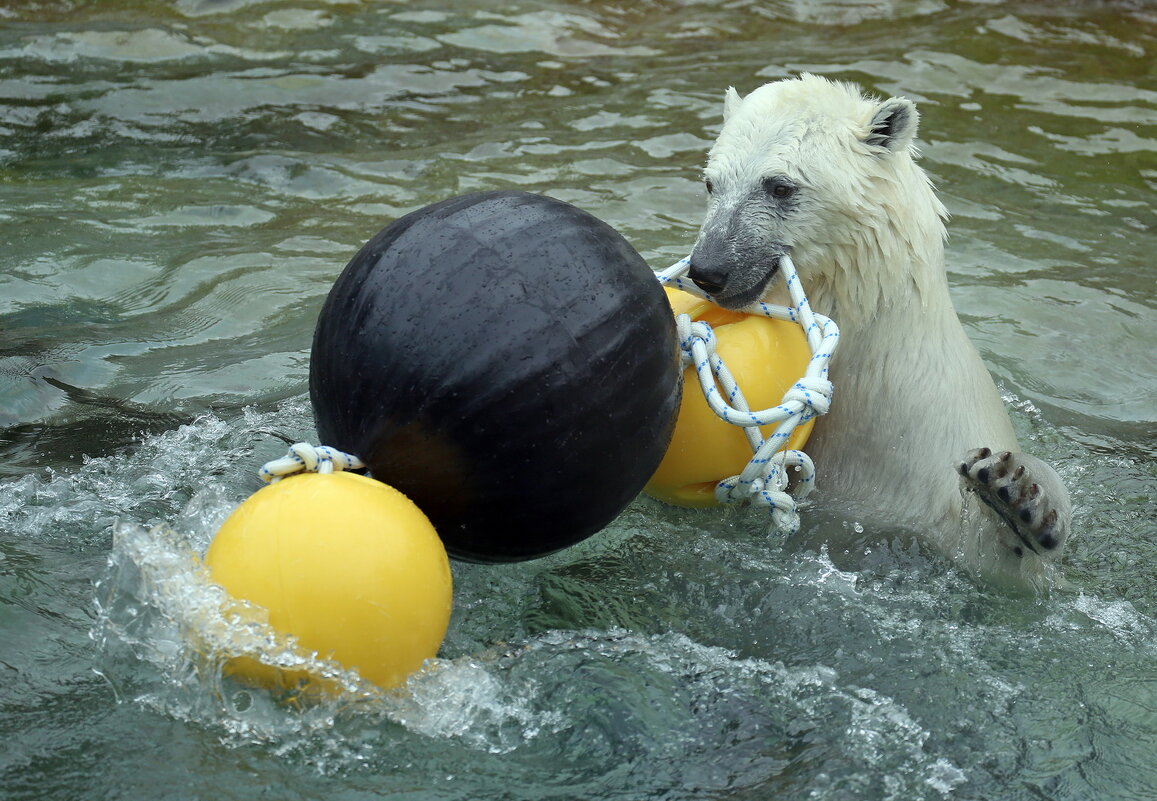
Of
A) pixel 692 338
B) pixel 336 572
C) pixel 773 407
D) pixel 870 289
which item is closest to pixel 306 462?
pixel 336 572

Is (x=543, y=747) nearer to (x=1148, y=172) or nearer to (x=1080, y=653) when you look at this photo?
(x=1080, y=653)

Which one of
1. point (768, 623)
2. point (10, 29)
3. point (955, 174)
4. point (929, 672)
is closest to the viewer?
point (929, 672)

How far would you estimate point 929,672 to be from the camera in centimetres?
367

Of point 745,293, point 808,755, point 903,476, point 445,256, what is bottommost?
point 808,755

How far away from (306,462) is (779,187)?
6.28 ft

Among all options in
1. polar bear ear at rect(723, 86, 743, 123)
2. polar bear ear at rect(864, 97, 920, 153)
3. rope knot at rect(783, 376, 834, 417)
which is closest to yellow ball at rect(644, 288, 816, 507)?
rope knot at rect(783, 376, 834, 417)

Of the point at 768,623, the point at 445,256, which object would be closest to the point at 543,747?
the point at 768,623

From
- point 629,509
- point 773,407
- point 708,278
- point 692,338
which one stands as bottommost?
point 629,509

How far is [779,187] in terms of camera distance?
420cm

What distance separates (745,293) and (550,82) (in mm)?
6551

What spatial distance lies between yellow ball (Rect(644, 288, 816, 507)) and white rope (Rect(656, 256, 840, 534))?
0.04 meters

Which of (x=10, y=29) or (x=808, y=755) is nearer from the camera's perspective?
(x=808, y=755)

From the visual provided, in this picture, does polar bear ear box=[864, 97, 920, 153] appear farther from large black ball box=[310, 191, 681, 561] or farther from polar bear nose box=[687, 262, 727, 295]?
large black ball box=[310, 191, 681, 561]

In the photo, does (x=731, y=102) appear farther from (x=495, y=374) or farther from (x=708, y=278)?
(x=495, y=374)
